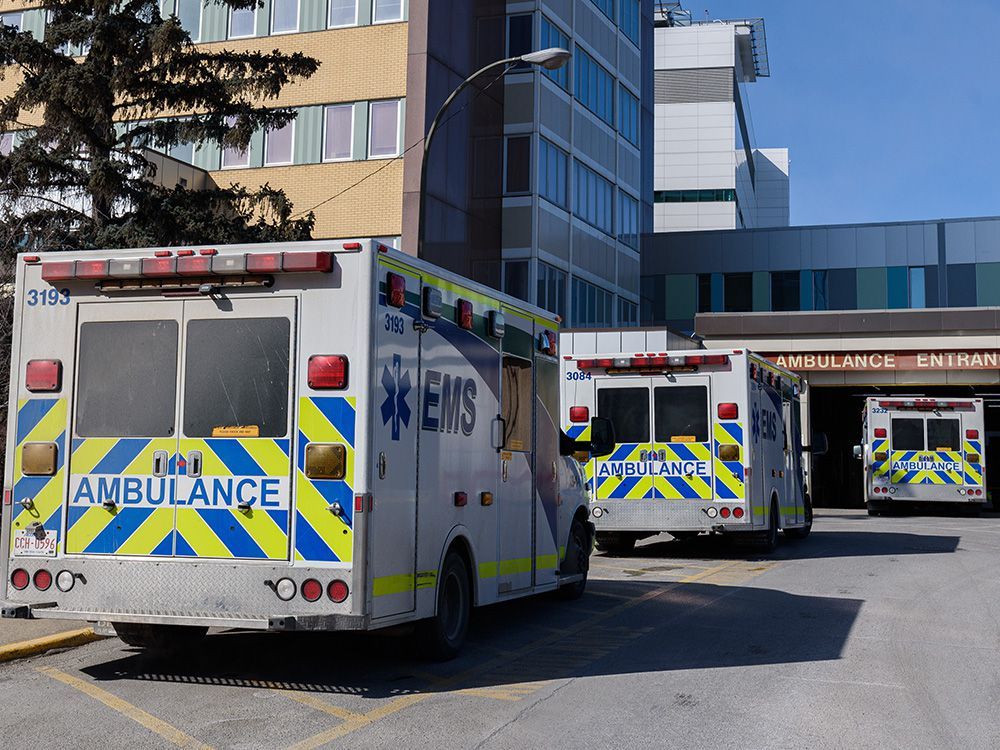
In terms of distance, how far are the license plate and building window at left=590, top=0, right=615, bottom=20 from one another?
1423 inches

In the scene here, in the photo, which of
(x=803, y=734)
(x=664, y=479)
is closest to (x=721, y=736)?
(x=803, y=734)

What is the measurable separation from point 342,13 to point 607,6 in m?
13.2

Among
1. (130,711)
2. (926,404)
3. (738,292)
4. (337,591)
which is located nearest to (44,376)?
(130,711)

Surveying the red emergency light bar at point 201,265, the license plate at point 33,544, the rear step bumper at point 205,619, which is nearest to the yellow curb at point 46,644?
the rear step bumper at point 205,619

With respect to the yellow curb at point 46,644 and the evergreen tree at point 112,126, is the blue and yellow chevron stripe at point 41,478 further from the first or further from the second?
the evergreen tree at point 112,126

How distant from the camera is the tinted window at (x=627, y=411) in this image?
16.8m

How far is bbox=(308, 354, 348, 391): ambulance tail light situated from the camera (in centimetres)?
761

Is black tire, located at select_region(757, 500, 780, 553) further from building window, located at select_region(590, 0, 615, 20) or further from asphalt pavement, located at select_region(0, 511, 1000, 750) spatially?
building window, located at select_region(590, 0, 615, 20)

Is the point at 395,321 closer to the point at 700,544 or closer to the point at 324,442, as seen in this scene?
the point at 324,442

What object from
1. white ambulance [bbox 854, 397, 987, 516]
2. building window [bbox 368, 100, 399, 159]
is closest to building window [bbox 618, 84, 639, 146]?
building window [bbox 368, 100, 399, 159]

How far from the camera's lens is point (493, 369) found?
9617 mm

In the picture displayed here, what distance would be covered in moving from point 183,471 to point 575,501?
15.8 feet

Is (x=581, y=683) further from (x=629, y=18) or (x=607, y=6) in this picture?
(x=629, y=18)

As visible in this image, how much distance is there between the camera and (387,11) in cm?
3183
